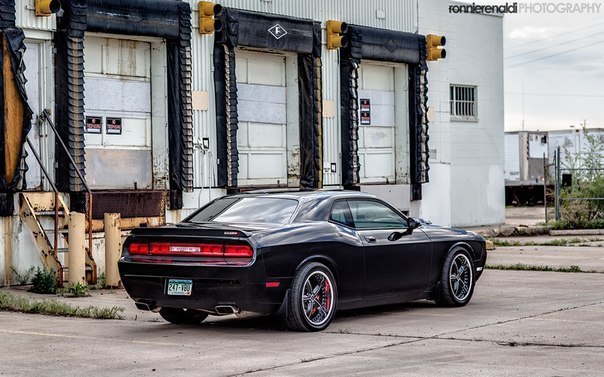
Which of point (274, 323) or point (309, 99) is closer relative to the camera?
point (274, 323)

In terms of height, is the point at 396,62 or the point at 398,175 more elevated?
the point at 396,62

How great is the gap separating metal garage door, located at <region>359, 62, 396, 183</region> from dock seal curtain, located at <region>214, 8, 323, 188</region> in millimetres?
2255

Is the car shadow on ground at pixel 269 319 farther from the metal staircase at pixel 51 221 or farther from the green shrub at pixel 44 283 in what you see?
the metal staircase at pixel 51 221

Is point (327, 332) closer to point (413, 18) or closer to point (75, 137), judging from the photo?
point (75, 137)

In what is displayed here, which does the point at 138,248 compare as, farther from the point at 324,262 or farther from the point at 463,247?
the point at 463,247

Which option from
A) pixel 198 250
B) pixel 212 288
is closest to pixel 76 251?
pixel 198 250

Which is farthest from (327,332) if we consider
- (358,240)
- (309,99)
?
(309,99)

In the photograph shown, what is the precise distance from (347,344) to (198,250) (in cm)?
194

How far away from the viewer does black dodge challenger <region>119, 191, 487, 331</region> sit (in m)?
11.6

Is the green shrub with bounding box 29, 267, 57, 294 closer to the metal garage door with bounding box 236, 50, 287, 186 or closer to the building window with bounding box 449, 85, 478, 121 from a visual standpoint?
the metal garage door with bounding box 236, 50, 287, 186

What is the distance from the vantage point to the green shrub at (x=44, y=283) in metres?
16.5

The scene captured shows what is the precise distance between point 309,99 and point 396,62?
3.37 metres

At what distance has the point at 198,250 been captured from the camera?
1176cm

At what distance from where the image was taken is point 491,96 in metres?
34.4
